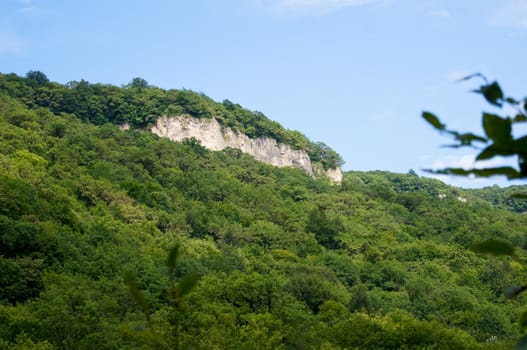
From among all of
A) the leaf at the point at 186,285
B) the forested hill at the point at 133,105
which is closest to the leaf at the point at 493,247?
the leaf at the point at 186,285

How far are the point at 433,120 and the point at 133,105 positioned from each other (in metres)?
103

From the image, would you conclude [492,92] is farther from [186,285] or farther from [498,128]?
[186,285]

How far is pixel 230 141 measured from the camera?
107000 millimetres

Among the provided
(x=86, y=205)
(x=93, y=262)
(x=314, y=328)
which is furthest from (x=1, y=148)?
(x=314, y=328)

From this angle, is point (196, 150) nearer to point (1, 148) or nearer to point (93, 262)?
point (1, 148)

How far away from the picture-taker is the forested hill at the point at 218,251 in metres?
31.7

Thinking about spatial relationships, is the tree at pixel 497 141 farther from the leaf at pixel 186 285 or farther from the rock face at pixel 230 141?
the rock face at pixel 230 141

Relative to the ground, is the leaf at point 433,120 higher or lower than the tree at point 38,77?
lower

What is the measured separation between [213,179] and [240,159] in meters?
17.9

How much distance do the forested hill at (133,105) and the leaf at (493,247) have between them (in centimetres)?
9812

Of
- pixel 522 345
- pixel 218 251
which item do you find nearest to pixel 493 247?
pixel 522 345

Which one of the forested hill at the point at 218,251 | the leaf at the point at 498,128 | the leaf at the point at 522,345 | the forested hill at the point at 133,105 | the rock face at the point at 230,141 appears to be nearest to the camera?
the leaf at the point at 522,345

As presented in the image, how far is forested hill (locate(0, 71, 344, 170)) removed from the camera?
99000 mm

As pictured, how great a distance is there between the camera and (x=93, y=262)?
41938mm
